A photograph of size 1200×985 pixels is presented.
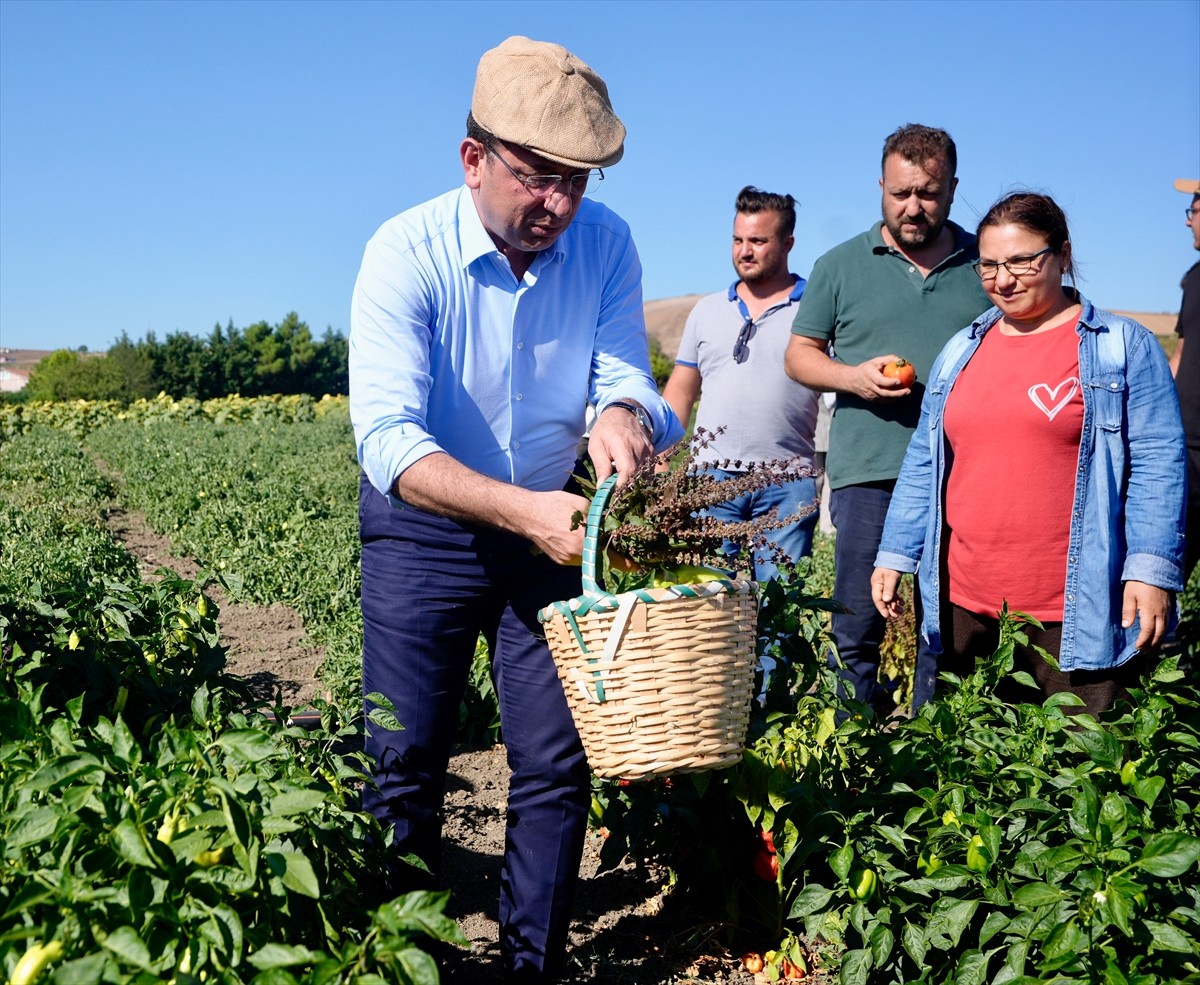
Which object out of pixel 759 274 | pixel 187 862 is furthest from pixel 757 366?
pixel 187 862

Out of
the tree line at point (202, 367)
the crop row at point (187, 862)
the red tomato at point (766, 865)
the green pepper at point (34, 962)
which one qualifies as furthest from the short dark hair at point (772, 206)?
the tree line at point (202, 367)

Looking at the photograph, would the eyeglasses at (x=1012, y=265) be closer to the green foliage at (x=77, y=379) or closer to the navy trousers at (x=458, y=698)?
the navy trousers at (x=458, y=698)

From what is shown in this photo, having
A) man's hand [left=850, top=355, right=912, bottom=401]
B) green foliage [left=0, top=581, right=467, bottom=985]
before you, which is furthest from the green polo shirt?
green foliage [left=0, top=581, right=467, bottom=985]

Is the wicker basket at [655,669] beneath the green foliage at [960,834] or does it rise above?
above

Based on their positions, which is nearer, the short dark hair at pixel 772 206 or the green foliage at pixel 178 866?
the green foliage at pixel 178 866

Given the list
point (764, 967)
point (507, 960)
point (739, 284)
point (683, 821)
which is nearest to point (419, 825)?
point (507, 960)

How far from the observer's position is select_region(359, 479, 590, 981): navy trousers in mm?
2299

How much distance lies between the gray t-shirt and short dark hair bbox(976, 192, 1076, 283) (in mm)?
1542

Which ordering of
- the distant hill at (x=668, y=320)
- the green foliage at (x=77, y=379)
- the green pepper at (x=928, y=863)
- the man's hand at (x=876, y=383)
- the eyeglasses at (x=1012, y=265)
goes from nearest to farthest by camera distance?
the green pepper at (x=928, y=863), the eyeglasses at (x=1012, y=265), the man's hand at (x=876, y=383), the green foliage at (x=77, y=379), the distant hill at (x=668, y=320)

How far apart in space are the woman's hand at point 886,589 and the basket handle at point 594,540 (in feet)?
4.49

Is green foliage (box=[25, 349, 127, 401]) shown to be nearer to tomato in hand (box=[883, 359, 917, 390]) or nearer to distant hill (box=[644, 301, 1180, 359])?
distant hill (box=[644, 301, 1180, 359])

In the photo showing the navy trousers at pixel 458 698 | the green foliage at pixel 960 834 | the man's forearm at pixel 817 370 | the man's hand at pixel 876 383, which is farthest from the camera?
the man's forearm at pixel 817 370

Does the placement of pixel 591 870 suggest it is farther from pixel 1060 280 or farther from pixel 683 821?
pixel 1060 280

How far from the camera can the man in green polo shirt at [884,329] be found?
3500 mm
